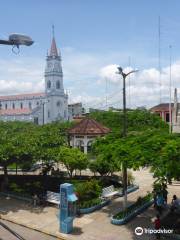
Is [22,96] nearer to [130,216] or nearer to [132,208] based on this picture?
[132,208]

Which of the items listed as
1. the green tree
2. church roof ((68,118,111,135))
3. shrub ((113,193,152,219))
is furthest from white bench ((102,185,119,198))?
church roof ((68,118,111,135))

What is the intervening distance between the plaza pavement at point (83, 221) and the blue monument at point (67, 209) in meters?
0.43

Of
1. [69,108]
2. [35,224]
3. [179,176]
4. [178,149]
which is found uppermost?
[69,108]

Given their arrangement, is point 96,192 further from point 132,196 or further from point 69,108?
point 69,108

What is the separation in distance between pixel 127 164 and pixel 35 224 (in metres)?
6.75

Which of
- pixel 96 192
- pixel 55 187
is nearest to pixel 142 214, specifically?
pixel 96 192

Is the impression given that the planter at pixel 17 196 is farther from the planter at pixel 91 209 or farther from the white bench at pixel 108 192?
the white bench at pixel 108 192

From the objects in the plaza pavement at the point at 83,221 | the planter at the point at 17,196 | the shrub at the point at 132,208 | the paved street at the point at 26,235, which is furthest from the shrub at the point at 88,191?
the paved street at the point at 26,235

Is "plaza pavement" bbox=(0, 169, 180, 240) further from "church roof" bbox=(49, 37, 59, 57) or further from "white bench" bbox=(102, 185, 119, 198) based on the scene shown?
"church roof" bbox=(49, 37, 59, 57)

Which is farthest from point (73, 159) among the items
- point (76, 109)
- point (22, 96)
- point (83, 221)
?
point (76, 109)

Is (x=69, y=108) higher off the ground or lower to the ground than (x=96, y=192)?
higher

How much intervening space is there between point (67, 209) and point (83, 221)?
7.39ft

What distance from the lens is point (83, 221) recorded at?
21.5 meters

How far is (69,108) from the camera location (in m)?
156
